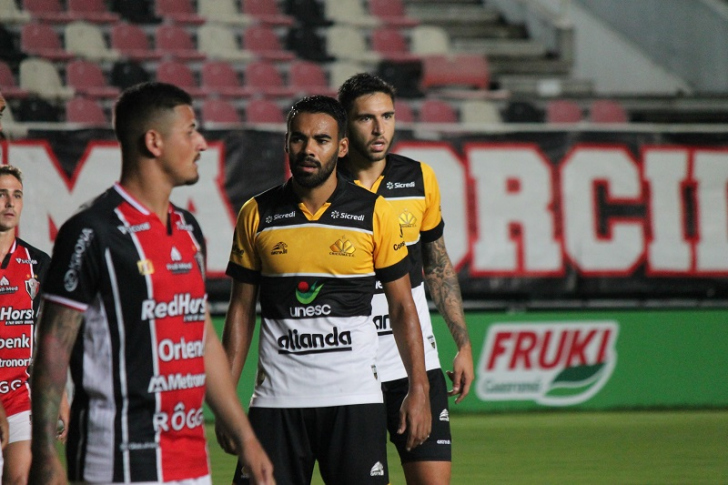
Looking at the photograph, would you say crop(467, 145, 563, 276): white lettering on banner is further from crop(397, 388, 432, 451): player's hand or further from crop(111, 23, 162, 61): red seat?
crop(397, 388, 432, 451): player's hand

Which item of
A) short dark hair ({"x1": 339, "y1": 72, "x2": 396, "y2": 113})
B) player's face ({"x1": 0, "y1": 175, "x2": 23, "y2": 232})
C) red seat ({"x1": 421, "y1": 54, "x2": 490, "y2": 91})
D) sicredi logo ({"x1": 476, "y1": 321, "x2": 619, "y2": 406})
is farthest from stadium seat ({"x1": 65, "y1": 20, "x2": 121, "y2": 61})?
short dark hair ({"x1": 339, "y1": 72, "x2": 396, "y2": 113})

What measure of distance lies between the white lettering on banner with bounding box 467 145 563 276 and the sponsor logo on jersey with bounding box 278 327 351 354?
7095mm

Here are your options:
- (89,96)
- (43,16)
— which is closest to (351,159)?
(89,96)

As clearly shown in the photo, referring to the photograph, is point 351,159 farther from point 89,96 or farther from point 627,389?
point 89,96

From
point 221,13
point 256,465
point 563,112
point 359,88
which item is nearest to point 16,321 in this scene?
point 359,88

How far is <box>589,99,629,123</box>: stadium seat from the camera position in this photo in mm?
15518

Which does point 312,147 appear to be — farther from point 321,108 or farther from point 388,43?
point 388,43

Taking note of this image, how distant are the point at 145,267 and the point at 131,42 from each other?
12696 mm

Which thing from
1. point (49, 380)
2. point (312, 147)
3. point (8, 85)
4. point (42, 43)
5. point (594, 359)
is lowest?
point (594, 359)

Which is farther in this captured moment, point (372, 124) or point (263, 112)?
point (263, 112)

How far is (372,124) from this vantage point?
5.40 metres

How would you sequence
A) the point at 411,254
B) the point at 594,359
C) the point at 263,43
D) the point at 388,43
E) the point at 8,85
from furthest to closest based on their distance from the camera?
the point at 388,43
the point at 263,43
the point at 8,85
the point at 594,359
the point at 411,254

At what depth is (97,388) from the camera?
331 cm

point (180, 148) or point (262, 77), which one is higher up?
point (262, 77)
